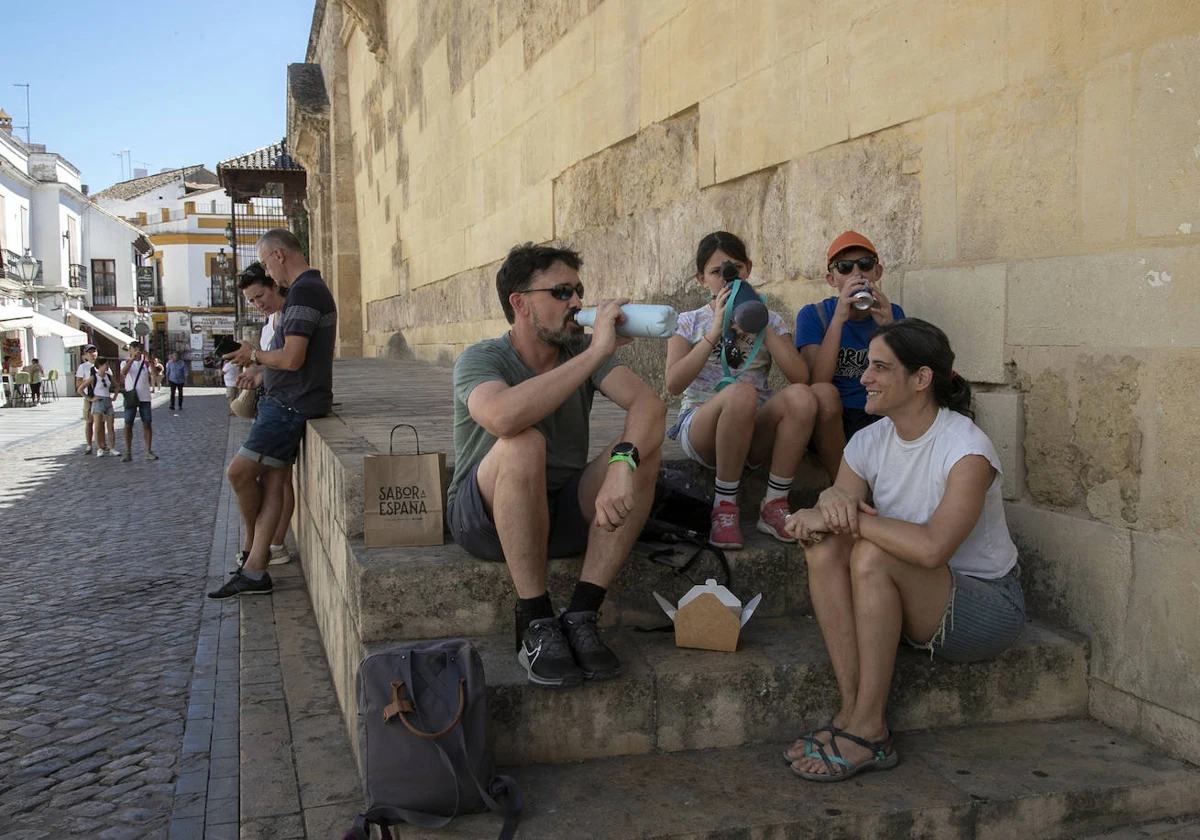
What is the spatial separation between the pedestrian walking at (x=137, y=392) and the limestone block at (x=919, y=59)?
38.1ft

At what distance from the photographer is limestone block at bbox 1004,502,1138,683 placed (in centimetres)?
289

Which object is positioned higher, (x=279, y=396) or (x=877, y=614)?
(x=279, y=396)

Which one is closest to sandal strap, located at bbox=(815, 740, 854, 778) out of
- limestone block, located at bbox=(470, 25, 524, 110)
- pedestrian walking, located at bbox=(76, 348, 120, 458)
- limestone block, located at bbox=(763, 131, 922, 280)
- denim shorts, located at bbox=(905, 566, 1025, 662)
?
denim shorts, located at bbox=(905, 566, 1025, 662)

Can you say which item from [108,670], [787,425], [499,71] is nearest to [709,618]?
[787,425]

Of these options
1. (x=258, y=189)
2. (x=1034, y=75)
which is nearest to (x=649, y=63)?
(x=1034, y=75)

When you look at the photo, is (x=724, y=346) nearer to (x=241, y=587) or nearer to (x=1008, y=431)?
(x=1008, y=431)

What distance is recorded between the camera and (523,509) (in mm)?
2848

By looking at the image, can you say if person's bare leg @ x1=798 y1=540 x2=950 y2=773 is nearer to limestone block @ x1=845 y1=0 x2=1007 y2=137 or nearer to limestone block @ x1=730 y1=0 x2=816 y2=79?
limestone block @ x1=845 y1=0 x2=1007 y2=137

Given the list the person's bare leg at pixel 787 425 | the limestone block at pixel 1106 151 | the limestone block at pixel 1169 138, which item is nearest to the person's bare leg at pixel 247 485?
the person's bare leg at pixel 787 425

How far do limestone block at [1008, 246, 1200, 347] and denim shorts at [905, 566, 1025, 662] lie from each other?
2.41 feet

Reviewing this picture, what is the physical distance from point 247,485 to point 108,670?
3.82 ft

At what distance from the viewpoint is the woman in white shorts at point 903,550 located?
8.67ft

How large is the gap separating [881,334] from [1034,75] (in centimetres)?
93

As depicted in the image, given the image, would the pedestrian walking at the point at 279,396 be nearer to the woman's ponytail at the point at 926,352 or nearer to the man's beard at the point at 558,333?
the man's beard at the point at 558,333
